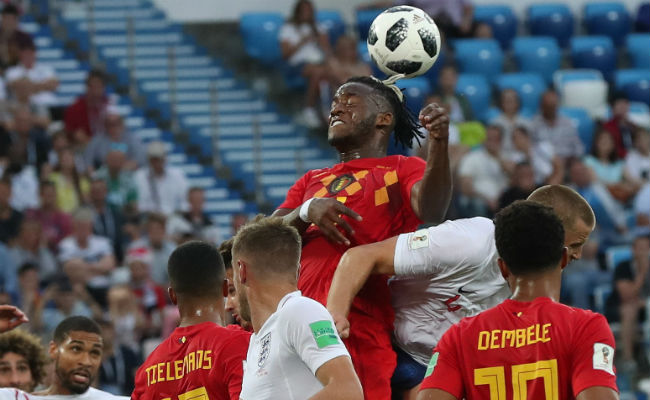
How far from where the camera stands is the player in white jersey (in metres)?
5.18

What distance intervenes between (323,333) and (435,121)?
1.41 metres

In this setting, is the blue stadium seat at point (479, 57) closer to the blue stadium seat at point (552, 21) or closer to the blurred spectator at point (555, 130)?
the blue stadium seat at point (552, 21)

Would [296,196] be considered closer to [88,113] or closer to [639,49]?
[88,113]

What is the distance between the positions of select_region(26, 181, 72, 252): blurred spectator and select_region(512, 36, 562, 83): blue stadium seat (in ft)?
21.9

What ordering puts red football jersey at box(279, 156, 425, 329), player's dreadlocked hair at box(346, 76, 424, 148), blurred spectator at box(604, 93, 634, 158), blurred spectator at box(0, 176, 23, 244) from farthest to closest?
blurred spectator at box(604, 93, 634, 158)
blurred spectator at box(0, 176, 23, 244)
player's dreadlocked hair at box(346, 76, 424, 148)
red football jersey at box(279, 156, 425, 329)

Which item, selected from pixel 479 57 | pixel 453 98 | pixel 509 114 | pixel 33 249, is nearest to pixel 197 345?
pixel 33 249

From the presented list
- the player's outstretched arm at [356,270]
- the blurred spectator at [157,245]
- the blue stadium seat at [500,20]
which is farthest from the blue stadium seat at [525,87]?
the player's outstretched arm at [356,270]

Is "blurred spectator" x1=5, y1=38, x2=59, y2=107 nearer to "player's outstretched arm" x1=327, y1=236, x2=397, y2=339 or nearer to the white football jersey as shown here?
the white football jersey

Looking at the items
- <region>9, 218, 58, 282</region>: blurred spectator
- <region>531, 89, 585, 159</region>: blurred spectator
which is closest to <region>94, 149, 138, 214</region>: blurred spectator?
<region>9, 218, 58, 282</region>: blurred spectator

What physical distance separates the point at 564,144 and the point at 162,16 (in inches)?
210

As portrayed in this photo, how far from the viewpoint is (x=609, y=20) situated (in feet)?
55.0

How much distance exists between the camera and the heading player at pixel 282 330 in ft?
13.5

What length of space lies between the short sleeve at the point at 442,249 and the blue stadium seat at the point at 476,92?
9316 mm

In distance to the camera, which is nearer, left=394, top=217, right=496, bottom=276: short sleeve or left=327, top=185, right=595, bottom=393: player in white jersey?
left=327, top=185, right=595, bottom=393: player in white jersey
